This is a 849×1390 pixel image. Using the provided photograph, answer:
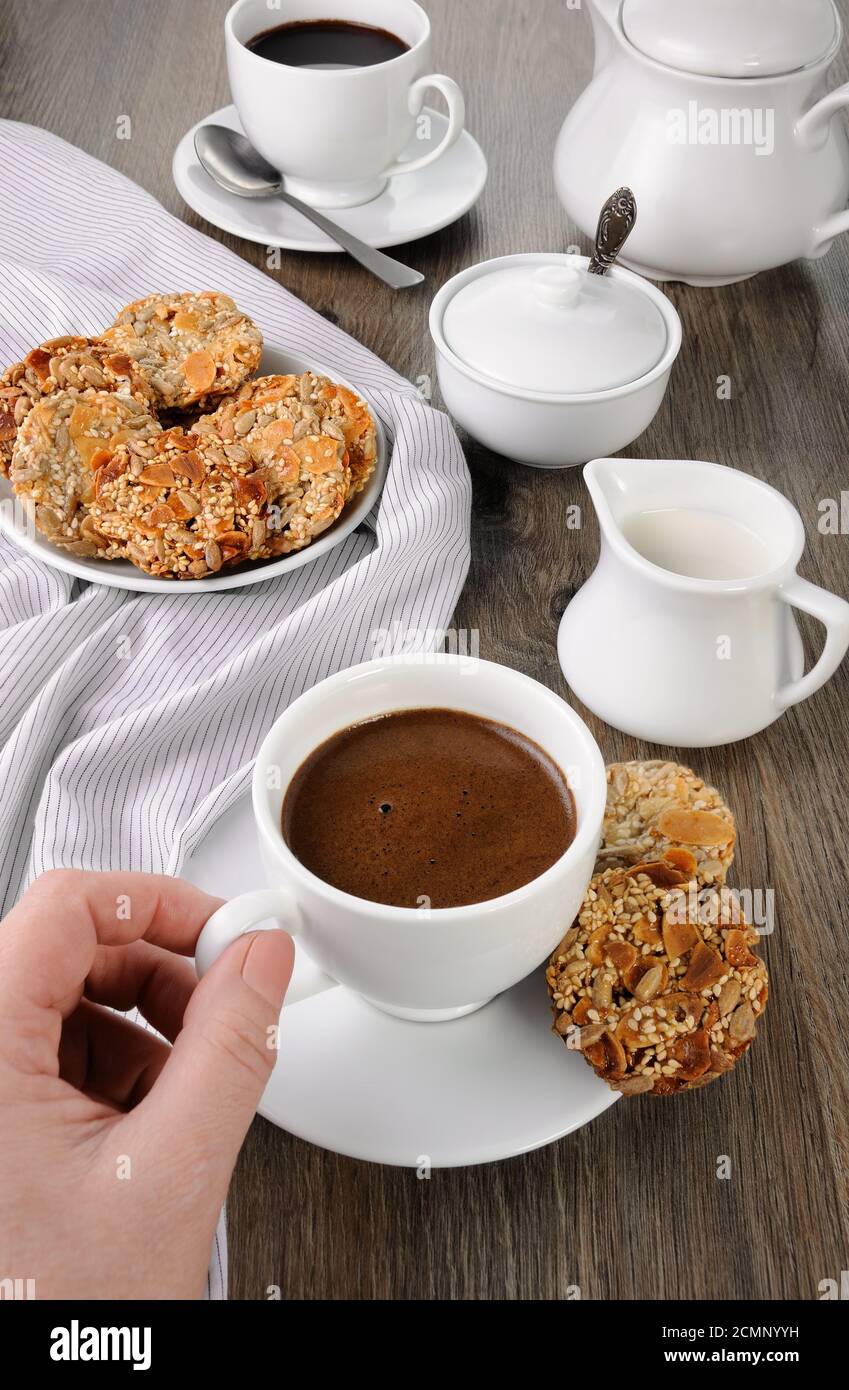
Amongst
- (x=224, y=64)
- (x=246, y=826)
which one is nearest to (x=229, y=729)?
(x=246, y=826)

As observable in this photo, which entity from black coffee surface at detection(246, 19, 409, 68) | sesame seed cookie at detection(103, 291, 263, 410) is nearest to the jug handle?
sesame seed cookie at detection(103, 291, 263, 410)

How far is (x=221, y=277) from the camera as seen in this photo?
1.45 metres

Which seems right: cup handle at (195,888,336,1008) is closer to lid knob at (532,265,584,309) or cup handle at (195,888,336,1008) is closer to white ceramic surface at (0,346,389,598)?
white ceramic surface at (0,346,389,598)

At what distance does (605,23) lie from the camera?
1.38 m

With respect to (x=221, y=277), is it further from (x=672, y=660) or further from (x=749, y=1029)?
(x=749, y=1029)

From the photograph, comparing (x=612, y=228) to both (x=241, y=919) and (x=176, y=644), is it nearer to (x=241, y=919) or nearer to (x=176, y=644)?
(x=176, y=644)

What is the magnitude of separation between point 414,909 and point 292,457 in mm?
582

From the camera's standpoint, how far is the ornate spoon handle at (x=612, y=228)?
1223 mm

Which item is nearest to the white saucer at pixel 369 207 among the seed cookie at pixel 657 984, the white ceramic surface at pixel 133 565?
the white ceramic surface at pixel 133 565

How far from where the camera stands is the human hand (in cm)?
59

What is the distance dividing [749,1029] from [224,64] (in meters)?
1.76

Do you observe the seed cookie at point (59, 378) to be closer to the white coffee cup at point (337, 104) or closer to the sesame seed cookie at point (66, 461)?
the sesame seed cookie at point (66, 461)

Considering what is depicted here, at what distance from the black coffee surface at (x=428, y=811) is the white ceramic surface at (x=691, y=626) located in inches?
8.7

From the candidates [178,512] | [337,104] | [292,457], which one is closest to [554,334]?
[292,457]
